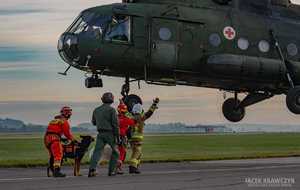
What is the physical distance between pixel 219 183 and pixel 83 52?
9.90m

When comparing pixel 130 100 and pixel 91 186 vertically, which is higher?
pixel 130 100

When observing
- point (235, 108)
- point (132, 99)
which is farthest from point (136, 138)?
point (235, 108)

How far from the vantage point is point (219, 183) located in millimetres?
11961

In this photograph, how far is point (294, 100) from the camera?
875 inches

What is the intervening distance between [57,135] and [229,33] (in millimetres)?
10379

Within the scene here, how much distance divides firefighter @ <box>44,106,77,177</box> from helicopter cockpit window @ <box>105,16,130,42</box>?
24.0 feet

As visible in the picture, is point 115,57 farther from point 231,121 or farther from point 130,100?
point 231,121

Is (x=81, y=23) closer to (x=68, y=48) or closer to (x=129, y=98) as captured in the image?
(x=68, y=48)

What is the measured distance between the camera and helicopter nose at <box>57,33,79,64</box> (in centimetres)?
2086

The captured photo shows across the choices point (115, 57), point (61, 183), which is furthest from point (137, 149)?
point (115, 57)

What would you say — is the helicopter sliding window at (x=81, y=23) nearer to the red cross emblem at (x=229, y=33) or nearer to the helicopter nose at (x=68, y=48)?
the helicopter nose at (x=68, y=48)

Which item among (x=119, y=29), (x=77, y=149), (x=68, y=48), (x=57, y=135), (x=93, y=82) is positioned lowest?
(x=77, y=149)

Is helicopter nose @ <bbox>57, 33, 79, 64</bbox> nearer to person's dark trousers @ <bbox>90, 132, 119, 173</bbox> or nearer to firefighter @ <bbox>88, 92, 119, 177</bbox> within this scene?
firefighter @ <bbox>88, 92, 119, 177</bbox>

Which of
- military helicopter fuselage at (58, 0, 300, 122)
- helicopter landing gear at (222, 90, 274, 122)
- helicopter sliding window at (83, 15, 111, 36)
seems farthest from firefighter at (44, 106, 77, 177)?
helicopter landing gear at (222, 90, 274, 122)
